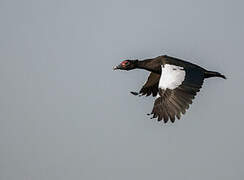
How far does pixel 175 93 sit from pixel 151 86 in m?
5.38

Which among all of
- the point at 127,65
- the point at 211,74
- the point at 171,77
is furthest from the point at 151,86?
the point at 171,77

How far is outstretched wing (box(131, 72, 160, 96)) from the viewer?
30.9m

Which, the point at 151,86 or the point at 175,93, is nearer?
the point at 175,93

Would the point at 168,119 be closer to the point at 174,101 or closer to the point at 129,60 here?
the point at 174,101

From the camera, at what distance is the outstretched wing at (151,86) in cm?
3088

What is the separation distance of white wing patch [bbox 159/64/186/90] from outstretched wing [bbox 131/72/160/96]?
3183 mm

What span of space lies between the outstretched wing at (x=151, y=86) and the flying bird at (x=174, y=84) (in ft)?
4.90

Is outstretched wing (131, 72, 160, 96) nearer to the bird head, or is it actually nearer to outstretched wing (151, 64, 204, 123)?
the bird head

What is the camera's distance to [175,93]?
25.7m

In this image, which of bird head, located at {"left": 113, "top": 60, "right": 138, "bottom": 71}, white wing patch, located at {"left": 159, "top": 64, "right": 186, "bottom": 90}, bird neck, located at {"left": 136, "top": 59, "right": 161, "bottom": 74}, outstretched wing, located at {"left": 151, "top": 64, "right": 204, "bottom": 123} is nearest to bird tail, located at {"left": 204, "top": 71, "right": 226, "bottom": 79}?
outstretched wing, located at {"left": 151, "top": 64, "right": 204, "bottom": 123}

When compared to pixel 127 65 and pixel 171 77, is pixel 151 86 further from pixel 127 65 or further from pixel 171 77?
pixel 171 77

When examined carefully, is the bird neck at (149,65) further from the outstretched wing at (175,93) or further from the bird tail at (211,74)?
the bird tail at (211,74)

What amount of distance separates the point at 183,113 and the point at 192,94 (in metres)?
0.93

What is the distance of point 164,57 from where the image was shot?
28.7 metres
